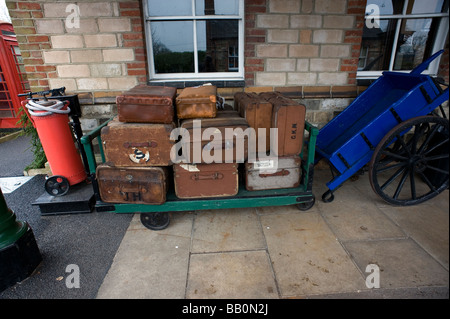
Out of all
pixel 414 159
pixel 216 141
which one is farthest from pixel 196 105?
pixel 414 159

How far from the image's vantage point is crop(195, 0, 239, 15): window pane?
374 cm

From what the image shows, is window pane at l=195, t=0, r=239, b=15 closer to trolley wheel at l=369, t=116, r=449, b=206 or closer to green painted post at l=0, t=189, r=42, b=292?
trolley wheel at l=369, t=116, r=449, b=206

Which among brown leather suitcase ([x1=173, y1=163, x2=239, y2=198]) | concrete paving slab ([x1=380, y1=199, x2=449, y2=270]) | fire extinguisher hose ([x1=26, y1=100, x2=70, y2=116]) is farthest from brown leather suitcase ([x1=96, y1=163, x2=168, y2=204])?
concrete paving slab ([x1=380, y1=199, x2=449, y2=270])

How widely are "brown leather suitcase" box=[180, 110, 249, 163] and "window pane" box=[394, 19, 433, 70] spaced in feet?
11.5

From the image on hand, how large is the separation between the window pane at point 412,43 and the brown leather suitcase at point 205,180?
12.3 ft

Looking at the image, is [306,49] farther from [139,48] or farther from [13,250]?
[13,250]

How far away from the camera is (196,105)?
2.60m

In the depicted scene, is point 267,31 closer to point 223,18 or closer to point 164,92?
point 223,18

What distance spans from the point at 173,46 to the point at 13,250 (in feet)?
10.5

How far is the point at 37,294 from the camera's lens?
6.94 feet

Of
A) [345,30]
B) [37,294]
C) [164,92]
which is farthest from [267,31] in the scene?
[37,294]

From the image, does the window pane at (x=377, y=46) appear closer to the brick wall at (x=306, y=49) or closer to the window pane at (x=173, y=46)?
the brick wall at (x=306, y=49)

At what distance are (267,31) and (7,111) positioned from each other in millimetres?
7742

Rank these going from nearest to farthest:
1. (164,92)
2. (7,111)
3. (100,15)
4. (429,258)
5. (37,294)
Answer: (37,294)
(429,258)
(164,92)
(100,15)
(7,111)
